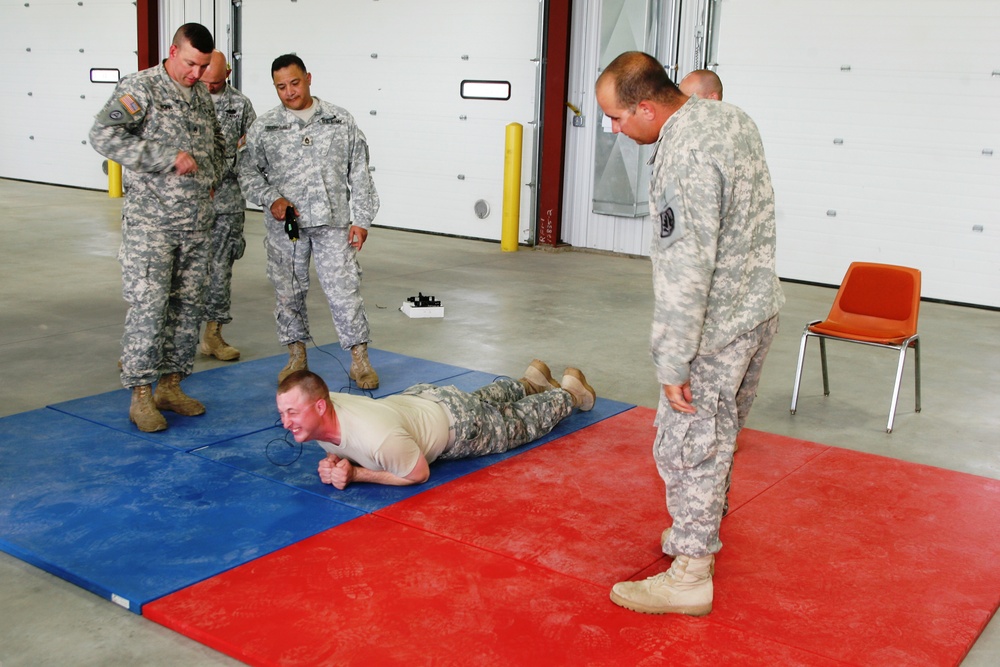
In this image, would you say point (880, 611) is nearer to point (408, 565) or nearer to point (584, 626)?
point (584, 626)

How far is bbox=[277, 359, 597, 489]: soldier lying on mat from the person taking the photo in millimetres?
3627

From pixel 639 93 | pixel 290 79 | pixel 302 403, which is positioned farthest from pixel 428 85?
pixel 639 93

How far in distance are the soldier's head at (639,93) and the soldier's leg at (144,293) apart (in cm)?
263

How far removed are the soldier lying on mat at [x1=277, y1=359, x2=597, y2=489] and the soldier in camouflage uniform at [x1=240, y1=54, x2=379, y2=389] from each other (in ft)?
4.03

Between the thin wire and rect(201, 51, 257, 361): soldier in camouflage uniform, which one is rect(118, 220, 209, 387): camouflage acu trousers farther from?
rect(201, 51, 257, 361): soldier in camouflage uniform

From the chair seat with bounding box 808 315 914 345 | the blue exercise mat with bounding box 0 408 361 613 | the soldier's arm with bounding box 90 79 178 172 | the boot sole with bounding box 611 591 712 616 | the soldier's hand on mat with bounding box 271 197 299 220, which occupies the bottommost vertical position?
the blue exercise mat with bounding box 0 408 361 613

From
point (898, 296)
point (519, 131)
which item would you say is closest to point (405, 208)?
point (519, 131)

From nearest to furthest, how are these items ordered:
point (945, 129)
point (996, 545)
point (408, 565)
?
point (408, 565)
point (996, 545)
point (945, 129)

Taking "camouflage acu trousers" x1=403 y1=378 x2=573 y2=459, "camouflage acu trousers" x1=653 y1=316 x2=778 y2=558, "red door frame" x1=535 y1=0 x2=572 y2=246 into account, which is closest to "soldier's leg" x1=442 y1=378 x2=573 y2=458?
"camouflage acu trousers" x1=403 y1=378 x2=573 y2=459

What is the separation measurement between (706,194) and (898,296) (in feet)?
10.6

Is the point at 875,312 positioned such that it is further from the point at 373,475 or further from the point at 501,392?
the point at 373,475

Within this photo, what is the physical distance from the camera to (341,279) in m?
5.45

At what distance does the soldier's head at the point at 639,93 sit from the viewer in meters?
2.82

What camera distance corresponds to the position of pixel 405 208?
12.6 metres
